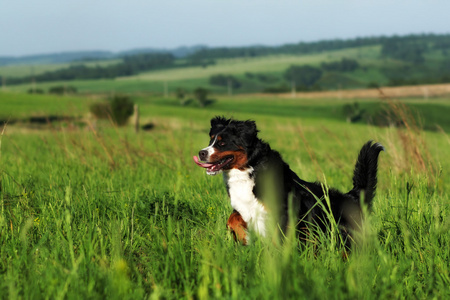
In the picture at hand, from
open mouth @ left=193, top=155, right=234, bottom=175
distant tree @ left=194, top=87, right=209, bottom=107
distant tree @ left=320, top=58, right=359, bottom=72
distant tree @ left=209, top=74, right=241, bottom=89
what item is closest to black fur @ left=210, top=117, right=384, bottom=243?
open mouth @ left=193, top=155, right=234, bottom=175

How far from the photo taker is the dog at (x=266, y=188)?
4.21 metres

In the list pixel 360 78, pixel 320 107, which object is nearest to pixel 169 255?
pixel 320 107

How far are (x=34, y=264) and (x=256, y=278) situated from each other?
63.4 inches

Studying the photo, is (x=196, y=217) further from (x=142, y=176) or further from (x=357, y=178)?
(x=142, y=176)

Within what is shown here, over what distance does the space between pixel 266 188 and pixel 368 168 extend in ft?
4.06

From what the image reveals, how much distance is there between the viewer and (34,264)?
128 inches

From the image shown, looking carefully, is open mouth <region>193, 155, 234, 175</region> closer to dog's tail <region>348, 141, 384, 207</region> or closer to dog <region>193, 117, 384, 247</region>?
dog <region>193, 117, 384, 247</region>

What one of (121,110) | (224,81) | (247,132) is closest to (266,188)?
(247,132)

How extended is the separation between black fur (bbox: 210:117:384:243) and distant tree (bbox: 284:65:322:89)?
182928mm

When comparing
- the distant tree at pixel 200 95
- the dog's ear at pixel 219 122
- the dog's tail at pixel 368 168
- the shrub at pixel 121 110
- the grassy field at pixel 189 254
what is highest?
the dog's ear at pixel 219 122

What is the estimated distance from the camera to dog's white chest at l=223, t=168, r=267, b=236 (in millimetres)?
4242

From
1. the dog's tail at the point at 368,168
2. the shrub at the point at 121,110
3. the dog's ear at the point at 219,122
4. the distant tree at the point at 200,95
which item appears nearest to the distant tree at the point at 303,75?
the distant tree at the point at 200,95

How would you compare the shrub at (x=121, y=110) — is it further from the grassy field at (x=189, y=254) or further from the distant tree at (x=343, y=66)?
the distant tree at (x=343, y=66)

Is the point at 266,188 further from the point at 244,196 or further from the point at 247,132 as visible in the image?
the point at 247,132
